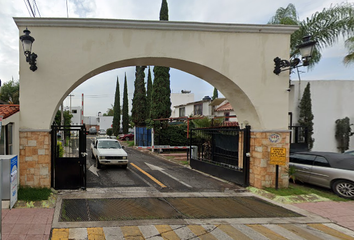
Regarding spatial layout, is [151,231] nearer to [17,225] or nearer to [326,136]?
[17,225]

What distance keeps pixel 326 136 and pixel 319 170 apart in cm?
682

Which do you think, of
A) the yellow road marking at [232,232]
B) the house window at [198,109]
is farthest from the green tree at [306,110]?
the house window at [198,109]

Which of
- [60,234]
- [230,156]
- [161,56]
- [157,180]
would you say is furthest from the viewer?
[230,156]

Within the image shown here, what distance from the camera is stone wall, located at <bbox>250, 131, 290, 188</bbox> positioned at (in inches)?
306

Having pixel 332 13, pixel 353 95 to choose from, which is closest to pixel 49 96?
pixel 332 13

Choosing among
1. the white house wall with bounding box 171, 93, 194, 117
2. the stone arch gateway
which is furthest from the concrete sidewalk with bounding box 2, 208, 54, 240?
the white house wall with bounding box 171, 93, 194, 117

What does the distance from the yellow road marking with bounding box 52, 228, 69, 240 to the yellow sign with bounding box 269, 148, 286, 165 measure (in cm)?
612

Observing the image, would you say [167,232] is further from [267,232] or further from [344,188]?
[344,188]

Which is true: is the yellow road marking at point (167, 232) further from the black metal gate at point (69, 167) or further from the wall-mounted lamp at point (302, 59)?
the wall-mounted lamp at point (302, 59)

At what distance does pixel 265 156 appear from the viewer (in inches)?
307

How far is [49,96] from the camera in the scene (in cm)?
683

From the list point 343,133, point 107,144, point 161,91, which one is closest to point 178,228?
point 107,144

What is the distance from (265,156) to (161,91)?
13.6 metres

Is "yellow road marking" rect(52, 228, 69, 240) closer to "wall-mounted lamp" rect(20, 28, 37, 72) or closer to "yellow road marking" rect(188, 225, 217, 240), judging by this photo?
"yellow road marking" rect(188, 225, 217, 240)
